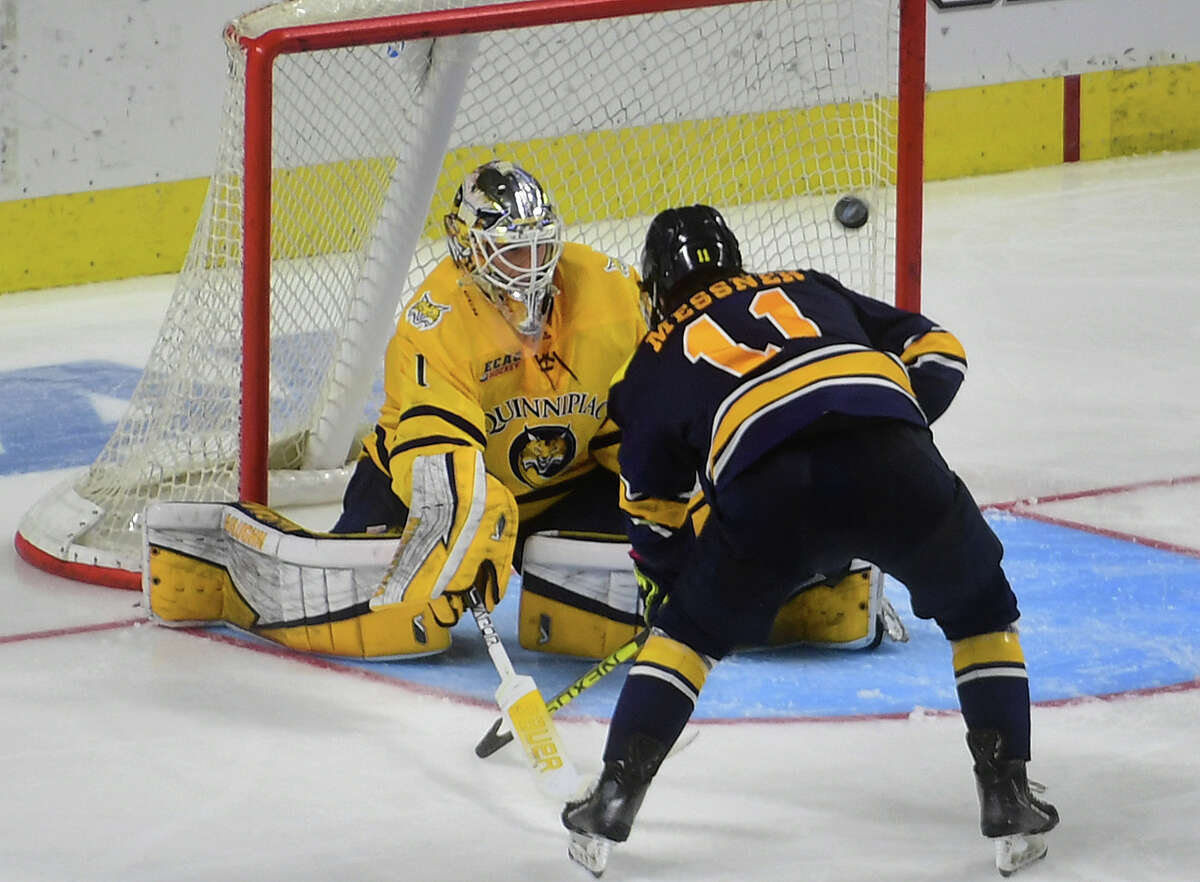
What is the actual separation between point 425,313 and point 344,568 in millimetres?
433

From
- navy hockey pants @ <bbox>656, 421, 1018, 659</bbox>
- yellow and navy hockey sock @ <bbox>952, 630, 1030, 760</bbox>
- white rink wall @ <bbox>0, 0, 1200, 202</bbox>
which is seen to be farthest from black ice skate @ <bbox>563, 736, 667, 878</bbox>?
white rink wall @ <bbox>0, 0, 1200, 202</bbox>

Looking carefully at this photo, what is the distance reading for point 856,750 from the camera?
2.69 m

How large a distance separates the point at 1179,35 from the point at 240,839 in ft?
22.2

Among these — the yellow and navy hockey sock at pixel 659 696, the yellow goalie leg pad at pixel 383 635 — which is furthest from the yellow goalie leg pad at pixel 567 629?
the yellow and navy hockey sock at pixel 659 696

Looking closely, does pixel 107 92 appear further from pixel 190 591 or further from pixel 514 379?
pixel 514 379

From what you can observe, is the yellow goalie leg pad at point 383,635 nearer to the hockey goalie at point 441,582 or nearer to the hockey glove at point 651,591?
the hockey goalie at point 441,582

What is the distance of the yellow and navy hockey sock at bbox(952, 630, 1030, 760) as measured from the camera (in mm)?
2264

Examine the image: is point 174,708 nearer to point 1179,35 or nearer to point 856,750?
point 856,750

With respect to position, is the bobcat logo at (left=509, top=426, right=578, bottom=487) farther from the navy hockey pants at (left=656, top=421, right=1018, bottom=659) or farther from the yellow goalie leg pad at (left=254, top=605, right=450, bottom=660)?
the navy hockey pants at (left=656, top=421, right=1018, bottom=659)

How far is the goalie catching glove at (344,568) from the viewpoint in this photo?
287 cm

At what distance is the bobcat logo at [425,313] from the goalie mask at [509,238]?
8 centimetres

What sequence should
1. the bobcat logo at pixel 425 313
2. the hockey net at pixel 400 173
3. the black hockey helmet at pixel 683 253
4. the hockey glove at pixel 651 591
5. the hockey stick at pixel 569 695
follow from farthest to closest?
the hockey net at pixel 400 173 < the bobcat logo at pixel 425 313 < the hockey stick at pixel 569 695 < the hockey glove at pixel 651 591 < the black hockey helmet at pixel 683 253

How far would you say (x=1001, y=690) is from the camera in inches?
89.2

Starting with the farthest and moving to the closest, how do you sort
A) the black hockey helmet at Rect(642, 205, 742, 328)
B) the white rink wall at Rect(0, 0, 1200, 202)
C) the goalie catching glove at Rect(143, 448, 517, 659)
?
the white rink wall at Rect(0, 0, 1200, 202) < the goalie catching glove at Rect(143, 448, 517, 659) < the black hockey helmet at Rect(642, 205, 742, 328)
